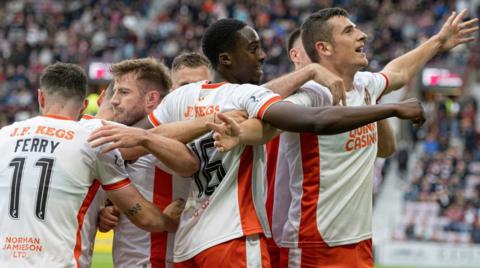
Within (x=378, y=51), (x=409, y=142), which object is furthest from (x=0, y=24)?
(x=409, y=142)

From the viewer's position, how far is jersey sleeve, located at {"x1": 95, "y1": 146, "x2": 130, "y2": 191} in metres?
5.68

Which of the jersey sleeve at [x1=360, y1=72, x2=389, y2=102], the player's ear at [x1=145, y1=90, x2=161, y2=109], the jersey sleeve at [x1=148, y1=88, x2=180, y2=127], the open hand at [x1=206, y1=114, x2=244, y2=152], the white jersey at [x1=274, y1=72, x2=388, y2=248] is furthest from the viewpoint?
the jersey sleeve at [x1=360, y1=72, x2=389, y2=102]

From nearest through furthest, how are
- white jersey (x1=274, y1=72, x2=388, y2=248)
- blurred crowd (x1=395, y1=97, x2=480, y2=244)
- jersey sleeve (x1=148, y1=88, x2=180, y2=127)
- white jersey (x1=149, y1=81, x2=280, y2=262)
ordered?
1. white jersey (x1=149, y1=81, x2=280, y2=262)
2. jersey sleeve (x1=148, y1=88, x2=180, y2=127)
3. white jersey (x1=274, y1=72, x2=388, y2=248)
4. blurred crowd (x1=395, y1=97, x2=480, y2=244)

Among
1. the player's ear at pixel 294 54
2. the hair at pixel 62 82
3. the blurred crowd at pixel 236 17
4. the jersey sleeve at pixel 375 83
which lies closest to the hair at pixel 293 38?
the player's ear at pixel 294 54

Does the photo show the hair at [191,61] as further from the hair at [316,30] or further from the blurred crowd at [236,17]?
the blurred crowd at [236,17]

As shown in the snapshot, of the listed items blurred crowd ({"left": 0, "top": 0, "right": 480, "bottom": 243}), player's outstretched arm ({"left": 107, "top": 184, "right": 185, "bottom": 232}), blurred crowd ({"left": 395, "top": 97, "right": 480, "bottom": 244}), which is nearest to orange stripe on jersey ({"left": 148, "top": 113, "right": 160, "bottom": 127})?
player's outstretched arm ({"left": 107, "top": 184, "right": 185, "bottom": 232})

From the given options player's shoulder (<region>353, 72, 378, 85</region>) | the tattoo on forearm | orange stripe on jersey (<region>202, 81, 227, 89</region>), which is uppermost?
player's shoulder (<region>353, 72, 378, 85</region>)

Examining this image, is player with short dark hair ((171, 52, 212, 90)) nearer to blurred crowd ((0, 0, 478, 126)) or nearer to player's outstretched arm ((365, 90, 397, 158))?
player's outstretched arm ((365, 90, 397, 158))

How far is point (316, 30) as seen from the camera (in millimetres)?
6551

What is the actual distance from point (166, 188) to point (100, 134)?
0.97 meters

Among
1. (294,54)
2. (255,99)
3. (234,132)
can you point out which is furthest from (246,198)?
(294,54)

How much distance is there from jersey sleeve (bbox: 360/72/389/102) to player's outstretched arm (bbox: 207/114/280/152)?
57.4 inches

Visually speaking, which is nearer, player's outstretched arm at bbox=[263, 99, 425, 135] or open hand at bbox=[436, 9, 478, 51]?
player's outstretched arm at bbox=[263, 99, 425, 135]

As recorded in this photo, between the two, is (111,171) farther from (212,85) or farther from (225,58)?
(225,58)
